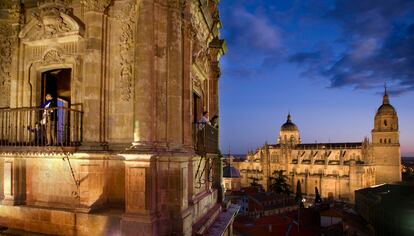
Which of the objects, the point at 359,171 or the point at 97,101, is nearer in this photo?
the point at 97,101

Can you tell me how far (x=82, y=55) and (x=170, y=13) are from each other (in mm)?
3065

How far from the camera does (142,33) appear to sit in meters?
8.76

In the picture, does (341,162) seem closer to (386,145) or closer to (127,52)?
(386,145)

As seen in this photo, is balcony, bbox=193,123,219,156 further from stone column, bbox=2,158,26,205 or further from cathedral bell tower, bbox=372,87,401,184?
cathedral bell tower, bbox=372,87,401,184

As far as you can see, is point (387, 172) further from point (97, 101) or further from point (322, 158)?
point (97, 101)

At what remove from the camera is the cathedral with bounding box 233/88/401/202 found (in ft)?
308

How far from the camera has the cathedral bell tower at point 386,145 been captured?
95875 mm

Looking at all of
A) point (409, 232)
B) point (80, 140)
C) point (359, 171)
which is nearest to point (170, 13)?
point (80, 140)

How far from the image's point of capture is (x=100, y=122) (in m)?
9.38

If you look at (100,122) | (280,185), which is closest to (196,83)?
(100,122)

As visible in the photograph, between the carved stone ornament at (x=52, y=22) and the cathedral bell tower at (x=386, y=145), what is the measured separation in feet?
344

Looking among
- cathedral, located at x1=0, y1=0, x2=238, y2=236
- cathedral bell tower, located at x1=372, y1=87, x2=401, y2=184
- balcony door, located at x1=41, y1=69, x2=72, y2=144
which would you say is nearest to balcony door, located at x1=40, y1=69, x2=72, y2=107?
balcony door, located at x1=41, y1=69, x2=72, y2=144

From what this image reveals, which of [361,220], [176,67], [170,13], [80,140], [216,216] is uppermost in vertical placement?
[170,13]

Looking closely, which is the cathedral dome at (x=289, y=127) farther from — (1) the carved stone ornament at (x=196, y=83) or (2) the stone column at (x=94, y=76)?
(2) the stone column at (x=94, y=76)
